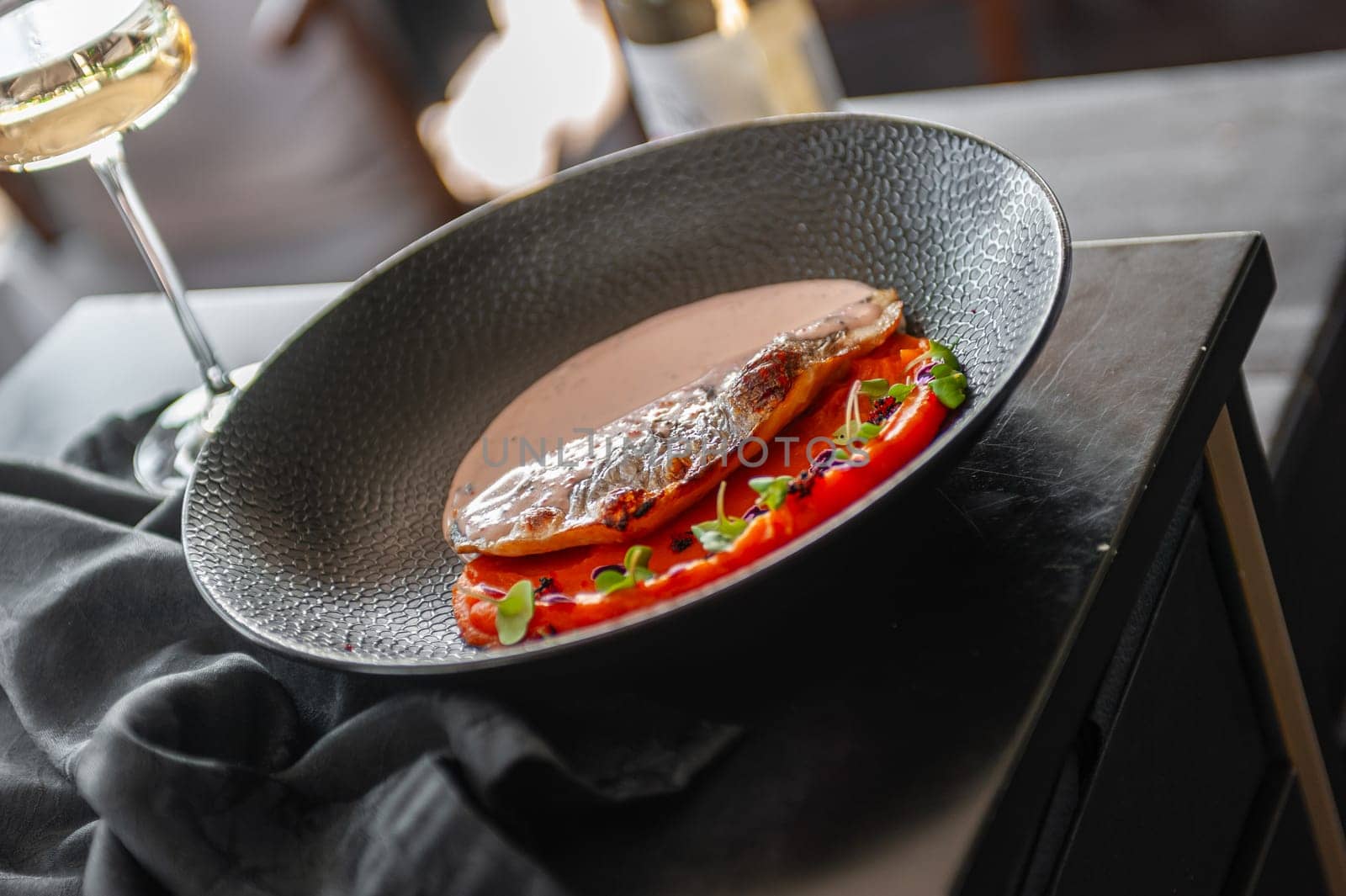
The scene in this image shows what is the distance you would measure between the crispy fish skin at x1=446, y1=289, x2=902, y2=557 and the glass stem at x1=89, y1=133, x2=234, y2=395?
0.36 m

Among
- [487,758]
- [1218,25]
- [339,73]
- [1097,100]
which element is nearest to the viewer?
[487,758]

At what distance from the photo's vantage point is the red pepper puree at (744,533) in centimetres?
61

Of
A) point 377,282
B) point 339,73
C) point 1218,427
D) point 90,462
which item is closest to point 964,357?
point 1218,427

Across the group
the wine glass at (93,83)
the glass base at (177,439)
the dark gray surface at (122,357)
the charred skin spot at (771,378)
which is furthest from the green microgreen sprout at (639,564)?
the dark gray surface at (122,357)

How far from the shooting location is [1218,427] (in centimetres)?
76

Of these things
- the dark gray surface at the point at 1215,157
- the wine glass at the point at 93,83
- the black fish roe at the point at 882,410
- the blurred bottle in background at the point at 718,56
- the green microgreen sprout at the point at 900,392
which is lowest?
the dark gray surface at the point at 1215,157

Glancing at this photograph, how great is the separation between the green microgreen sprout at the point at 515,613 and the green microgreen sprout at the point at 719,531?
0.09 meters

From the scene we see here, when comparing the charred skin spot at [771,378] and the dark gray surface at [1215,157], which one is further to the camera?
the dark gray surface at [1215,157]

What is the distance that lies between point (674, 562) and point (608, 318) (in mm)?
291

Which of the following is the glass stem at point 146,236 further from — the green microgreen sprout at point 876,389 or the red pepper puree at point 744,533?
the green microgreen sprout at point 876,389

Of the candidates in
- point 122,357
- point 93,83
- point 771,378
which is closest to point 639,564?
point 771,378

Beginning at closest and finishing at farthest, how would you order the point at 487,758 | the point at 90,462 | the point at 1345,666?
the point at 487,758, the point at 90,462, the point at 1345,666

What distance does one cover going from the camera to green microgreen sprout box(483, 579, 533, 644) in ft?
2.04

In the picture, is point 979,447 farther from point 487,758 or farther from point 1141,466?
point 487,758
